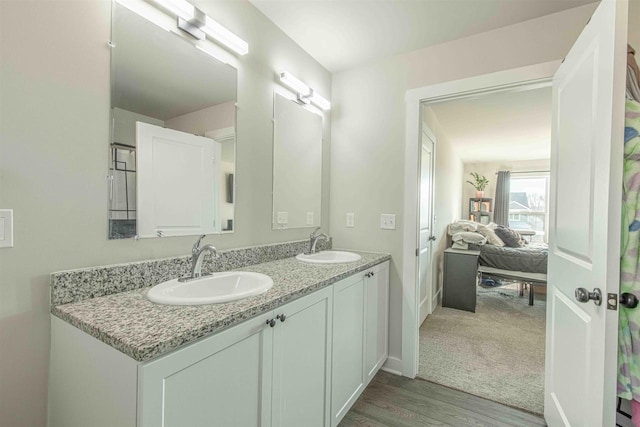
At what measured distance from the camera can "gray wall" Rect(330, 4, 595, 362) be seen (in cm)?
175

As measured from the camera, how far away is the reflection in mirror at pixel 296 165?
1.95 m

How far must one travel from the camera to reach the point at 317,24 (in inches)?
72.7

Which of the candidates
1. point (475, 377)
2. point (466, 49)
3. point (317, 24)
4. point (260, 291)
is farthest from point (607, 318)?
point (317, 24)

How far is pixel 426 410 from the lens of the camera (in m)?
1.71

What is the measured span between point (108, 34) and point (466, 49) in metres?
2.04

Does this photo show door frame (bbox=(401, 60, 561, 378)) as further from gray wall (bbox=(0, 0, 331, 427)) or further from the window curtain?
the window curtain

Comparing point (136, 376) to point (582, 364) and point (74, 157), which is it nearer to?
point (74, 157)

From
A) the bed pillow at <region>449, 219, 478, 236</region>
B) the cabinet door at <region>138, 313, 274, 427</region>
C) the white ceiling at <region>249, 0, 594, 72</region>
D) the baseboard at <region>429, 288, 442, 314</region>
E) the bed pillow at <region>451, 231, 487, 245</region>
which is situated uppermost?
the white ceiling at <region>249, 0, 594, 72</region>

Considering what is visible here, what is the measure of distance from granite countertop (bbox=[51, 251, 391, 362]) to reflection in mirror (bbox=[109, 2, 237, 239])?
1.04 ft

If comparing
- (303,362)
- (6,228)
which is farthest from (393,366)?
(6,228)

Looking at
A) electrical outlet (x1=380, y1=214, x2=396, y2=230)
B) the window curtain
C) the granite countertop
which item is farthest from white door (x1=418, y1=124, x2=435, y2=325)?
the window curtain

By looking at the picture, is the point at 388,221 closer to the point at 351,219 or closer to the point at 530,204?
the point at 351,219

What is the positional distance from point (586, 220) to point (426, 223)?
1.92m

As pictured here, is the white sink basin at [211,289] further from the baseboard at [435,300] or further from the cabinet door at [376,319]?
the baseboard at [435,300]
